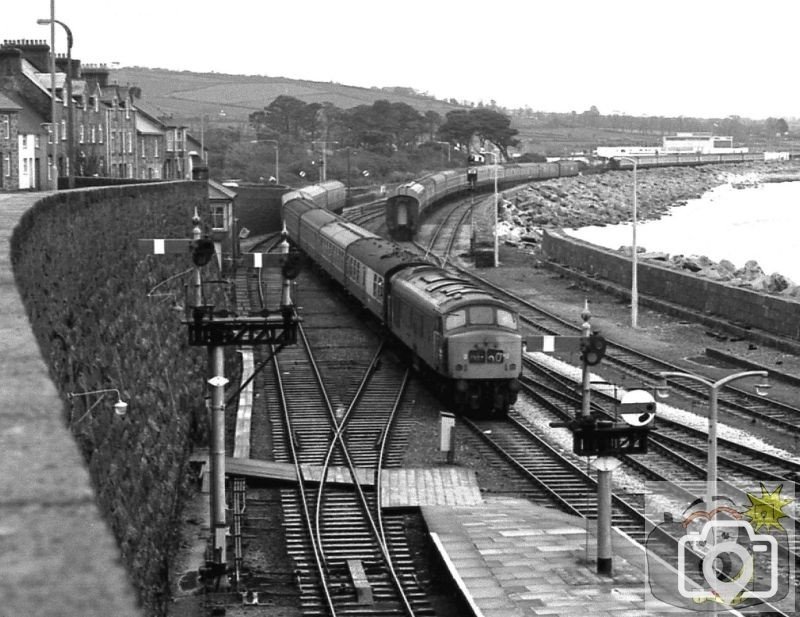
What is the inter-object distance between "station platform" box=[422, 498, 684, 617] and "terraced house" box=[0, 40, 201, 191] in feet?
66.2

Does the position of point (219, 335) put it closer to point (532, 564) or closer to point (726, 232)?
point (532, 564)

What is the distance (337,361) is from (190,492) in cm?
1352

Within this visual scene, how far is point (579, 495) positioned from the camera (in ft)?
69.2

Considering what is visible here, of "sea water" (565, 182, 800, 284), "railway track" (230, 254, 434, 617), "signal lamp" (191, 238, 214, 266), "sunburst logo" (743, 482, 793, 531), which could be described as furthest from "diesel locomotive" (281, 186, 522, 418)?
"sea water" (565, 182, 800, 284)

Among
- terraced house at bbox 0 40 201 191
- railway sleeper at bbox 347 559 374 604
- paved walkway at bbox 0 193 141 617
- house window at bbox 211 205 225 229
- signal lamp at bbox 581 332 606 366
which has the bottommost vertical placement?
→ railway sleeper at bbox 347 559 374 604

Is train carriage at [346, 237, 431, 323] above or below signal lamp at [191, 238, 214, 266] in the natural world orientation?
below

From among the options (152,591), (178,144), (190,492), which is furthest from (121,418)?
(178,144)

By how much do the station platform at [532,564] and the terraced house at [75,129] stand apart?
20177mm

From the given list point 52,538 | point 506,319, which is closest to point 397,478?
point 506,319

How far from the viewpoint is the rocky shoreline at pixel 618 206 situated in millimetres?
56969

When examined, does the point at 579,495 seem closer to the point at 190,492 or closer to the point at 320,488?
the point at 320,488

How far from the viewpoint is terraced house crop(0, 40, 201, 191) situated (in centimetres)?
4900

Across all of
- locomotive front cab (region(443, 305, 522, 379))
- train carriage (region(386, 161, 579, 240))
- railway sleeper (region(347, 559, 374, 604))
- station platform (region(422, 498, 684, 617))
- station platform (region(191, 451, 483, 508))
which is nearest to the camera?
station platform (region(422, 498, 684, 617))

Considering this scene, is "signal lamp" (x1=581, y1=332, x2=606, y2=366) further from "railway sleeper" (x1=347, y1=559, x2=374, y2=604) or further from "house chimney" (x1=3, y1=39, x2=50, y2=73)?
"house chimney" (x1=3, y1=39, x2=50, y2=73)
